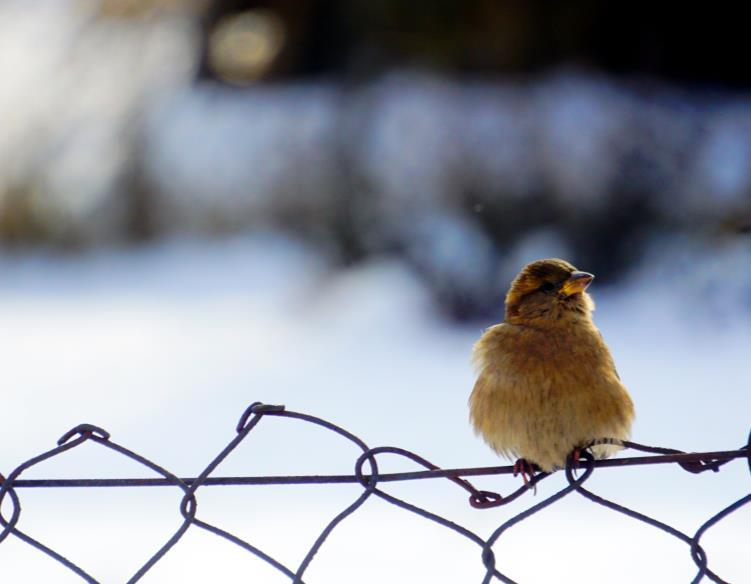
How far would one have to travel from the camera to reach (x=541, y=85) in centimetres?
397

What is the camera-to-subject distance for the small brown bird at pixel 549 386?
5.31 ft

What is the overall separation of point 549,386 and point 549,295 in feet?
0.77

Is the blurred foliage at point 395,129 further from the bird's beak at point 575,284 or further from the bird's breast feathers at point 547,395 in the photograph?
the bird's breast feathers at point 547,395

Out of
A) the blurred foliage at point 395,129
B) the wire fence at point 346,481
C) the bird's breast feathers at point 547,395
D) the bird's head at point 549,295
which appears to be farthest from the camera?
the blurred foliage at point 395,129

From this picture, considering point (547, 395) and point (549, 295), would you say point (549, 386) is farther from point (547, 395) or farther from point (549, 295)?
point (549, 295)

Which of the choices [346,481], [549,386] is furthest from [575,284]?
[346,481]

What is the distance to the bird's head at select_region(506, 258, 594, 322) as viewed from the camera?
1819mm

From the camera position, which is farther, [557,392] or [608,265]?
[608,265]

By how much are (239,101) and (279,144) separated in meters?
0.22

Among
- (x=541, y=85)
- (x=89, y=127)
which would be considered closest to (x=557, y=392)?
(x=541, y=85)

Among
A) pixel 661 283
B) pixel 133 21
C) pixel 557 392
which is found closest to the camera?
pixel 557 392

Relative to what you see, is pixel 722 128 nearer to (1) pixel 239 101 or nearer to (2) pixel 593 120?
(2) pixel 593 120

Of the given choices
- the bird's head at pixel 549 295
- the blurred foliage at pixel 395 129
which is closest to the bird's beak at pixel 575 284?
the bird's head at pixel 549 295

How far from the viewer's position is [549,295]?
184 cm
